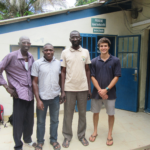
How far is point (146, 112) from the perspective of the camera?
452 cm

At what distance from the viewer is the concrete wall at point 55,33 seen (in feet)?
12.5

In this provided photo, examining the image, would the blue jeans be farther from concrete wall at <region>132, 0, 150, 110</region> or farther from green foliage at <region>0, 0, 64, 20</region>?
green foliage at <region>0, 0, 64, 20</region>

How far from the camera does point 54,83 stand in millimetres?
2529

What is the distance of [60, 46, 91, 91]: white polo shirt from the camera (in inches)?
103

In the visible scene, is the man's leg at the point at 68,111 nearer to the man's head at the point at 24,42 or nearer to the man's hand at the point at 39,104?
the man's hand at the point at 39,104

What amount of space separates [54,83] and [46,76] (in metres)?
0.18

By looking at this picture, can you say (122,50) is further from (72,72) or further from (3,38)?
(3,38)

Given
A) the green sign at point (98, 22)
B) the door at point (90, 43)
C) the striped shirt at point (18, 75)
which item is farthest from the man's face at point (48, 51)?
the green sign at point (98, 22)

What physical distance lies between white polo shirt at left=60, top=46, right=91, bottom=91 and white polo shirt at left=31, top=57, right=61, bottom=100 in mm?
215

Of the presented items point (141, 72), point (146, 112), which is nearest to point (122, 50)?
point (141, 72)

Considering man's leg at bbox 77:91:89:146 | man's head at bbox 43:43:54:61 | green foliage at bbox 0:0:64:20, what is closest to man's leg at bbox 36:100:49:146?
man's leg at bbox 77:91:89:146

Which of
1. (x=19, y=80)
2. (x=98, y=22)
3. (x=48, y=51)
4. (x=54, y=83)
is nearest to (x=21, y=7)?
(x=98, y=22)

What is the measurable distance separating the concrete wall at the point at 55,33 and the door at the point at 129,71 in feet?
1.39

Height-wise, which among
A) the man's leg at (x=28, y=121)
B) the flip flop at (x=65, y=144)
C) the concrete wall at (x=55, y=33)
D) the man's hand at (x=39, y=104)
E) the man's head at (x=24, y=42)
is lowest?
the flip flop at (x=65, y=144)
